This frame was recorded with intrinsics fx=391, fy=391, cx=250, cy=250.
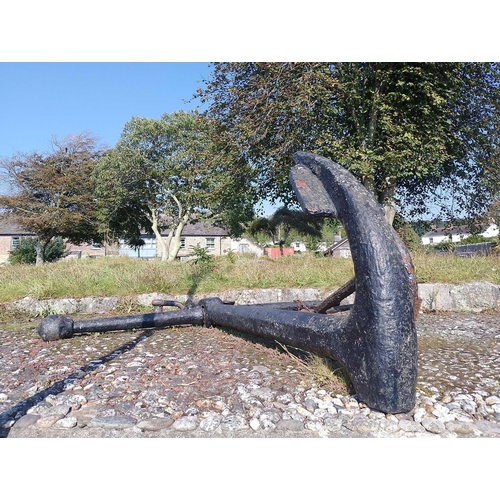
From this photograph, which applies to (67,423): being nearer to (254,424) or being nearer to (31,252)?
(254,424)

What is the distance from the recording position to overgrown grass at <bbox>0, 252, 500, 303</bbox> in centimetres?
735

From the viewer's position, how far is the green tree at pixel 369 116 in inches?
378

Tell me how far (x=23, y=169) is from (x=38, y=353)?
2566cm

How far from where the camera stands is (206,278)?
26.4ft

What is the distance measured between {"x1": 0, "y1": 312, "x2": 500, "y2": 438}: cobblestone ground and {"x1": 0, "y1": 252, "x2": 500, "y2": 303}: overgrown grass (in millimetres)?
3007

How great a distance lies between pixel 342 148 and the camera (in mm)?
9867

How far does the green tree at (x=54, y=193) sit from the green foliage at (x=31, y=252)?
3739 mm

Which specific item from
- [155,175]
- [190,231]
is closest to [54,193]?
[155,175]

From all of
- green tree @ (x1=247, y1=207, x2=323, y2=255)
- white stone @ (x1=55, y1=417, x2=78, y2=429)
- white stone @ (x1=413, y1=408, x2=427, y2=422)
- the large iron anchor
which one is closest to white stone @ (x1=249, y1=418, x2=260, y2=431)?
the large iron anchor

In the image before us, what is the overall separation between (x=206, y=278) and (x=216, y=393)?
17.6ft

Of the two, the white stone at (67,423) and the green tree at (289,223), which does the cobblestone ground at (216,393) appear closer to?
the white stone at (67,423)

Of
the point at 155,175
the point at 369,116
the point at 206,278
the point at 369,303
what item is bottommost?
the point at 206,278

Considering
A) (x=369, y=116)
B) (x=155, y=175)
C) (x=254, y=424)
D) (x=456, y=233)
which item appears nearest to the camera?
(x=254, y=424)

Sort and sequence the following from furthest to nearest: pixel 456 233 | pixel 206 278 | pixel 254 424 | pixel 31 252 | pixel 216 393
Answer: pixel 456 233, pixel 31 252, pixel 206 278, pixel 216 393, pixel 254 424
